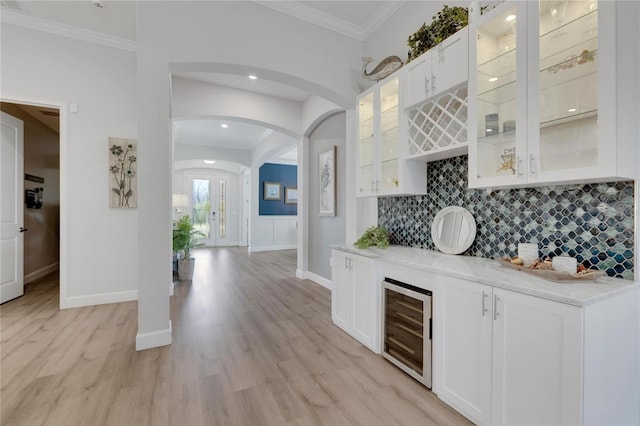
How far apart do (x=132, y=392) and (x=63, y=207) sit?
2681 mm

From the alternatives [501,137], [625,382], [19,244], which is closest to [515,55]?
[501,137]

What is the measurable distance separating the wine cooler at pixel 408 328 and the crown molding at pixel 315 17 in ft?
9.22

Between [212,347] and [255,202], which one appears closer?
[212,347]

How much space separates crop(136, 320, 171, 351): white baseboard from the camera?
92.6 inches

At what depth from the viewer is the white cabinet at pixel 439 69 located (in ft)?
6.34

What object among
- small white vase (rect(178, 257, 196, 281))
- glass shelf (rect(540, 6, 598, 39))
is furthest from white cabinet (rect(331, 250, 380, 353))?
small white vase (rect(178, 257, 196, 281))

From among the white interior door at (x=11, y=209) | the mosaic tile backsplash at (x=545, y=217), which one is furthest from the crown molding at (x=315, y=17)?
the white interior door at (x=11, y=209)

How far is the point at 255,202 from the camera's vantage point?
8.31 meters

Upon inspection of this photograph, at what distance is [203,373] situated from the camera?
2.03 metres

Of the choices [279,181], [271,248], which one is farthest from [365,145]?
[279,181]

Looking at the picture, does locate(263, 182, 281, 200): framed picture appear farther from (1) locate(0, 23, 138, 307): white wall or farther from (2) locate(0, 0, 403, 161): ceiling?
(2) locate(0, 0, 403, 161): ceiling

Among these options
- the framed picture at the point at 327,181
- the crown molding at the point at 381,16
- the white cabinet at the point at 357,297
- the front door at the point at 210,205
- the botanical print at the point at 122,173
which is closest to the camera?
the white cabinet at the point at 357,297

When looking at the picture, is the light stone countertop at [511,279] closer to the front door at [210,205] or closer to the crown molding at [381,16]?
the crown molding at [381,16]

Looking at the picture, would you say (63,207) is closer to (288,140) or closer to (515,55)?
(288,140)
